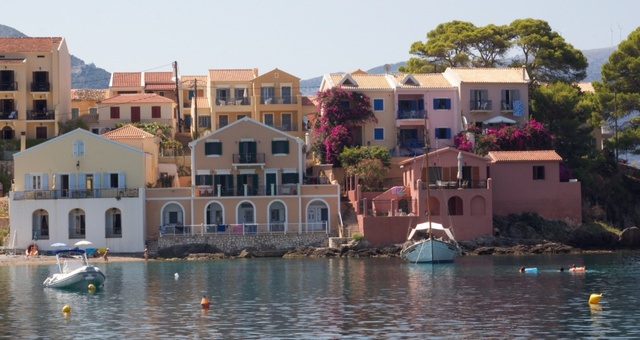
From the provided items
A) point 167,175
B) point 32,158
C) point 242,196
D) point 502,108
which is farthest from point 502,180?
point 32,158

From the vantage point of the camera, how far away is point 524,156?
289 feet

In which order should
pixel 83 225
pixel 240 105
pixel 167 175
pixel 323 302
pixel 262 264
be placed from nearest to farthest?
pixel 323 302, pixel 262 264, pixel 83 225, pixel 167 175, pixel 240 105

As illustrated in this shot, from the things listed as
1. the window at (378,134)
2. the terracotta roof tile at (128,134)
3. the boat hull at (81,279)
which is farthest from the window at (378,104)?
the boat hull at (81,279)

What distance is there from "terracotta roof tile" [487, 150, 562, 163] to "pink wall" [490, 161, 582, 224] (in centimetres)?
32

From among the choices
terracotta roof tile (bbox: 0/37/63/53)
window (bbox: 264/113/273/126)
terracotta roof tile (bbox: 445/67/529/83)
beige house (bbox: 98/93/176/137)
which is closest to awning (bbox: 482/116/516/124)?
terracotta roof tile (bbox: 445/67/529/83)

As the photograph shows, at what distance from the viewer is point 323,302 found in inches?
2237

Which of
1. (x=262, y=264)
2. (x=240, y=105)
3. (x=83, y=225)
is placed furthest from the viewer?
(x=240, y=105)

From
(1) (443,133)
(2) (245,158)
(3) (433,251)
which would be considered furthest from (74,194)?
(1) (443,133)

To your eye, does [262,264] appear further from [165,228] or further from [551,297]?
[551,297]

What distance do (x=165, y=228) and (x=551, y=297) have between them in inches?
1310

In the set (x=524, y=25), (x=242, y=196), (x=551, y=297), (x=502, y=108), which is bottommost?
(x=551, y=297)

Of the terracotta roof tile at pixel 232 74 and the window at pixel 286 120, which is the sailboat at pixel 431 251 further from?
the terracotta roof tile at pixel 232 74

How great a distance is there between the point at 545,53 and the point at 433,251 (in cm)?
3092

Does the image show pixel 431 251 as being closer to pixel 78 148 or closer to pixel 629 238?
pixel 629 238
